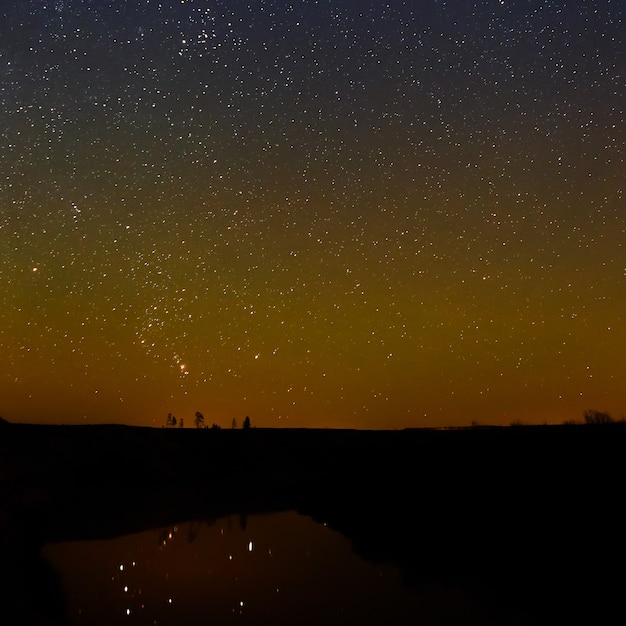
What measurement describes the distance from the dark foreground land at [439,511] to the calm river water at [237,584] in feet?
3.26

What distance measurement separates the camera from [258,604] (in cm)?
1756

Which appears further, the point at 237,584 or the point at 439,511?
the point at 439,511

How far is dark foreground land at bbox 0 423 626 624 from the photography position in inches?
660

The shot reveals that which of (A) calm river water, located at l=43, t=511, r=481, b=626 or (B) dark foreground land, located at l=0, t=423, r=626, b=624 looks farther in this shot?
(B) dark foreground land, located at l=0, t=423, r=626, b=624

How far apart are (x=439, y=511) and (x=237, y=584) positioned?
33.6ft

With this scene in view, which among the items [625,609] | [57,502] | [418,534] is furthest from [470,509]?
[57,502]

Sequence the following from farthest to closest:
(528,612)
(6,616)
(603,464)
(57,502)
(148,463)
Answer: (148,463)
(57,502)
(603,464)
(528,612)
(6,616)

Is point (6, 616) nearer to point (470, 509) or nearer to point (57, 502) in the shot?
point (470, 509)

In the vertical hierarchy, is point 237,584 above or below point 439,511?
below

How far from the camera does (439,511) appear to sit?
26469 mm

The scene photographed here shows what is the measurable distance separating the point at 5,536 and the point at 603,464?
25133 millimetres

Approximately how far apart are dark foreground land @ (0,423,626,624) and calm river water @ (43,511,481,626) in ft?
3.26

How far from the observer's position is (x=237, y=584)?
787 inches

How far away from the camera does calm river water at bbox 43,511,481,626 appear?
1627 centimetres
